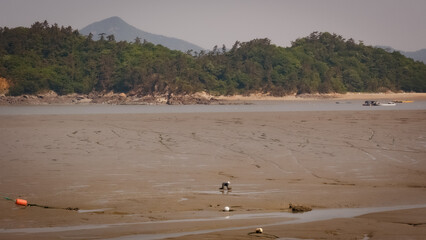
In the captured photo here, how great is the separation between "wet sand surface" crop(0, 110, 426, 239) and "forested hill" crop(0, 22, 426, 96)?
2760 inches

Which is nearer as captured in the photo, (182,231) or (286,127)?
(182,231)

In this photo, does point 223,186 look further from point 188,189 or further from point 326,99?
point 326,99

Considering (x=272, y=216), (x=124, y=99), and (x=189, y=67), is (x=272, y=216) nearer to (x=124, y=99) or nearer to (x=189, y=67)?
(x=124, y=99)

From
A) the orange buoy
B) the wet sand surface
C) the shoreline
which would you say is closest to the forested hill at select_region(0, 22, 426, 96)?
the shoreline

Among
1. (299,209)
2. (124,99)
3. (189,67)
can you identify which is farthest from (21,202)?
(189,67)

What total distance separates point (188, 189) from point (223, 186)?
87 cm

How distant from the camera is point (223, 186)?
14.6 metres

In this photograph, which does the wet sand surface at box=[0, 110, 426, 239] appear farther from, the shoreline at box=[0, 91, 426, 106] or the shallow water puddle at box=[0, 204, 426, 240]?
the shoreline at box=[0, 91, 426, 106]

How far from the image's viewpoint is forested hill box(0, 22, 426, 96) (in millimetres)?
100812

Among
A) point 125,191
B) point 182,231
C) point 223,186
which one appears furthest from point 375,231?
point 125,191

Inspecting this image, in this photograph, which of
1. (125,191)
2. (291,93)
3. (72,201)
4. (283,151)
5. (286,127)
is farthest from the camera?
(291,93)

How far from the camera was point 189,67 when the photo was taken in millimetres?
113438

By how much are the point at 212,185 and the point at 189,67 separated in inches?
3891

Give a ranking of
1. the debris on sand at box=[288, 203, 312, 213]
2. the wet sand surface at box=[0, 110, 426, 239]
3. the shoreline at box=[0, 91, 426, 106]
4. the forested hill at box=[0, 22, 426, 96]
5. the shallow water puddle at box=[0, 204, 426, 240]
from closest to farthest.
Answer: the shallow water puddle at box=[0, 204, 426, 240] < the wet sand surface at box=[0, 110, 426, 239] < the debris on sand at box=[288, 203, 312, 213] < the shoreline at box=[0, 91, 426, 106] < the forested hill at box=[0, 22, 426, 96]
